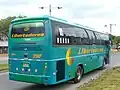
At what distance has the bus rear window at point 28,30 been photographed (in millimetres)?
11773

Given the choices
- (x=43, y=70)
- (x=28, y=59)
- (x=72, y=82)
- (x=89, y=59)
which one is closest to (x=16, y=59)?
(x=28, y=59)

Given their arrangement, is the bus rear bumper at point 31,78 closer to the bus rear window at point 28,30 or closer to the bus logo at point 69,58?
the bus rear window at point 28,30

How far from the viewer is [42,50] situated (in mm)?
11594

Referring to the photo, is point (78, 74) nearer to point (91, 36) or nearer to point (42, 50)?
point (91, 36)

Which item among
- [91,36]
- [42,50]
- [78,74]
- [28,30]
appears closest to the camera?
[42,50]

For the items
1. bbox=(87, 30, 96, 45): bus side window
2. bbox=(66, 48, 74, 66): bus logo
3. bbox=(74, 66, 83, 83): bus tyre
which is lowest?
bbox=(74, 66, 83, 83): bus tyre

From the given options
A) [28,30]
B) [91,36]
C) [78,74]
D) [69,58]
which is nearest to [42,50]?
[28,30]

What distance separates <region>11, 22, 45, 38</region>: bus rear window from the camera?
1177 cm

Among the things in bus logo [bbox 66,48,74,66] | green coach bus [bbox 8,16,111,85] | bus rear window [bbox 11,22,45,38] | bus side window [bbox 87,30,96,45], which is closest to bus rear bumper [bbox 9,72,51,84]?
green coach bus [bbox 8,16,111,85]

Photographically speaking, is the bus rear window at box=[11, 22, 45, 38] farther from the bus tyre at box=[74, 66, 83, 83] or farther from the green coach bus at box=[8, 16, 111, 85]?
the bus tyre at box=[74, 66, 83, 83]

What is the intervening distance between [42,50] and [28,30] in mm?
1135

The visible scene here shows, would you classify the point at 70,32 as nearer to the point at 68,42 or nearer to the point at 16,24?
the point at 68,42

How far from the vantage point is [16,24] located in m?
12.6

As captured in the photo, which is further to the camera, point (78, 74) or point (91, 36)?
point (91, 36)
